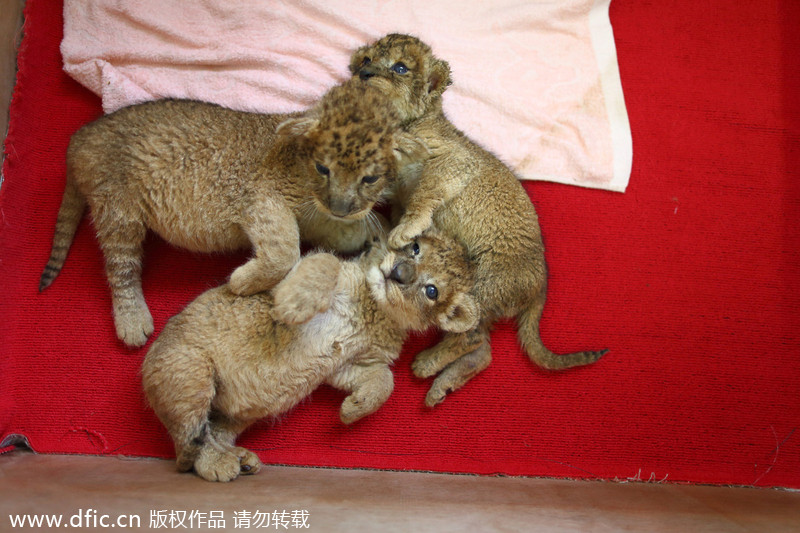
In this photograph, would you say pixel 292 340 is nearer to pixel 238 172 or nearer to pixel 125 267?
pixel 238 172

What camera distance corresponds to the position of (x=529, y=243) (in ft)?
10.7

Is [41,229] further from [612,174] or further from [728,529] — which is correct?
[728,529]

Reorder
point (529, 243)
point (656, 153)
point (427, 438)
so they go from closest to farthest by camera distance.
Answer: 1. point (529, 243)
2. point (427, 438)
3. point (656, 153)

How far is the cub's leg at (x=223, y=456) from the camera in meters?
2.97

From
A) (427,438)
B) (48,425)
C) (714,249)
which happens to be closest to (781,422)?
(714,249)

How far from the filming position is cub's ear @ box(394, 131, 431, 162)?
9.67 feet

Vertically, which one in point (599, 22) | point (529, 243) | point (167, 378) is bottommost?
point (167, 378)

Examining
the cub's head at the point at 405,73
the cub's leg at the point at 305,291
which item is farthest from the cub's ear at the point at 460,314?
the cub's head at the point at 405,73

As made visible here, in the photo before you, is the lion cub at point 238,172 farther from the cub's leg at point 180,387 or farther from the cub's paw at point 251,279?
the cub's leg at point 180,387

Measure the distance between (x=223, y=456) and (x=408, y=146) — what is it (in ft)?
6.07

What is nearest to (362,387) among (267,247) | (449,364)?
(449,364)

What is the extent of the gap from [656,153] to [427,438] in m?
2.50

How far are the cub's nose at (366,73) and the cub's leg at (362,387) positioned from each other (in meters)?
1.60

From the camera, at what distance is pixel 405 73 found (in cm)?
327
